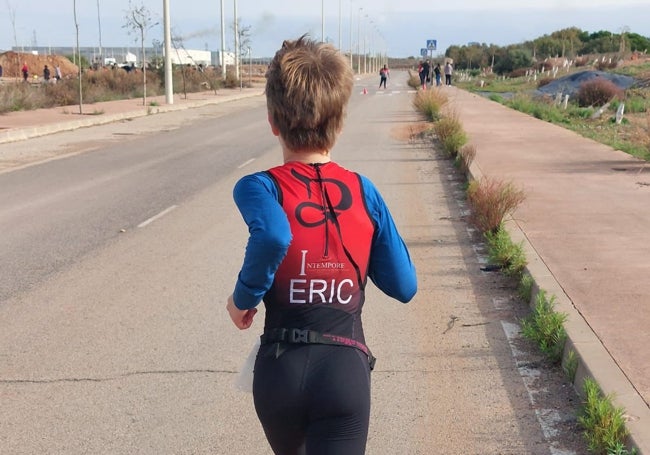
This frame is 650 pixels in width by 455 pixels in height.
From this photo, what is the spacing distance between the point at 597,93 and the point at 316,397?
114 feet

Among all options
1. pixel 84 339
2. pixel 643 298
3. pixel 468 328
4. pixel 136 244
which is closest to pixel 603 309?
pixel 643 298

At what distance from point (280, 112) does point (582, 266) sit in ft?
18.3

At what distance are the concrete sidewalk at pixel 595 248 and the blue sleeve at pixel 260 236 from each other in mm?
2371

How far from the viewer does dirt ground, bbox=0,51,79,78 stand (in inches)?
3073

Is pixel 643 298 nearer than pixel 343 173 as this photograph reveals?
No

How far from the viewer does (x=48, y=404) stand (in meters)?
4.66

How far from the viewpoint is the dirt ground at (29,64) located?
256ft

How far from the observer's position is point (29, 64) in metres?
83.8

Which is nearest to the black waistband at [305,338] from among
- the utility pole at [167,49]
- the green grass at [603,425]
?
the green grass at [603,425]

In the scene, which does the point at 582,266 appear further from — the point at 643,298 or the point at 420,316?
the point at 420,316

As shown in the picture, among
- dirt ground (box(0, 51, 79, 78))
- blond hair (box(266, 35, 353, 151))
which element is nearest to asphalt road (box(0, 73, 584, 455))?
blond hair (box(266, 35, 353, 151))

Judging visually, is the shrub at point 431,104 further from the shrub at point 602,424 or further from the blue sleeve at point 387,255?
the blue sleeve at point 387,255

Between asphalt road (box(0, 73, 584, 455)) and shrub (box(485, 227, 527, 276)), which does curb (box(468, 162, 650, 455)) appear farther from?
shrub (box(485, 227, 527, 276))

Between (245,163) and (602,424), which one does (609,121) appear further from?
(602,424)
